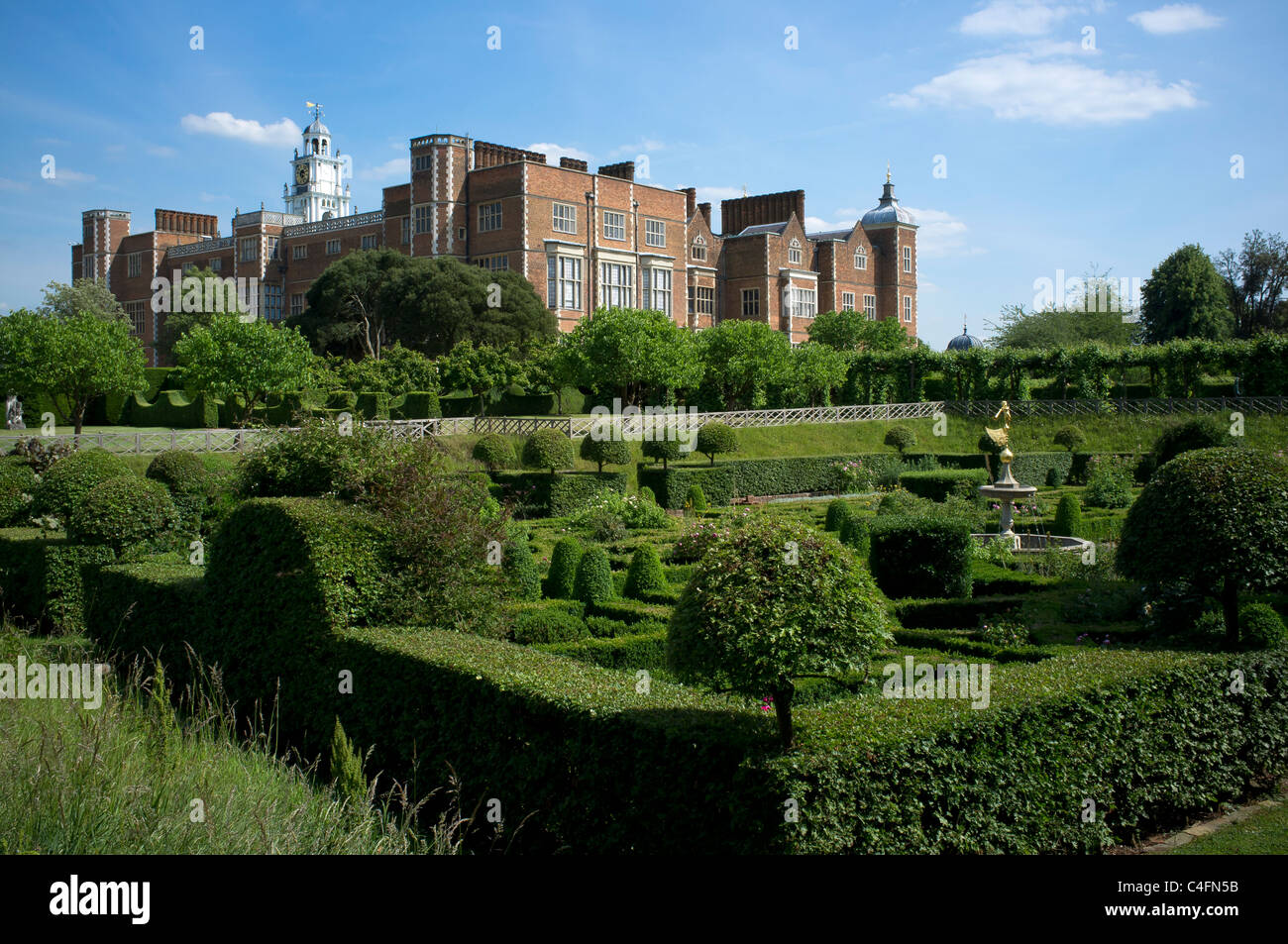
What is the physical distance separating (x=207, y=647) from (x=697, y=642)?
5187 mm

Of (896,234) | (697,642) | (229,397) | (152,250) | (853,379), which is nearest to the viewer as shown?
(697,642)

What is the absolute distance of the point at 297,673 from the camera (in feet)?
23.0

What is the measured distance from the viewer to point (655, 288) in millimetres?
51938

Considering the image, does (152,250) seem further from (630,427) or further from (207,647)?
(207,647)

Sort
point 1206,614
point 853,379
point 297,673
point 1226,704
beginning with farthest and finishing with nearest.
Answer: point 853,379
point 1206,614
point 297,673
point 1226,704

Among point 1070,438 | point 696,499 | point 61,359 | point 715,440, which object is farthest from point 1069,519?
point 61,359

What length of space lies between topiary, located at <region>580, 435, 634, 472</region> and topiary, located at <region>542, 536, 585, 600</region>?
11657mm

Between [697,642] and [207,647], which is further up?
[697,642]

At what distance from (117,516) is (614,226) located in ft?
138

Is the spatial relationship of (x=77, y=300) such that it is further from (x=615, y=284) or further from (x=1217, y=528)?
(x=1217, y=528)

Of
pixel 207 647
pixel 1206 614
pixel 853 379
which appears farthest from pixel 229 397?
pixel 1206 614

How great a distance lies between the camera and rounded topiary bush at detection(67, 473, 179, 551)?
10.6m

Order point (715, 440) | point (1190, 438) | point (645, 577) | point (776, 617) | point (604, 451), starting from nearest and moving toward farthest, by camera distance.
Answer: point (776, 617) → point (645, 577) → point (1190, 438) → point (604, 451) → point (715, 440)

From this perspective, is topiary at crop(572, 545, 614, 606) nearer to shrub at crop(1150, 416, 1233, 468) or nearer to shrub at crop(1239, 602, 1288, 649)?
shrub at crop(1239, 602, 1288, 649)
